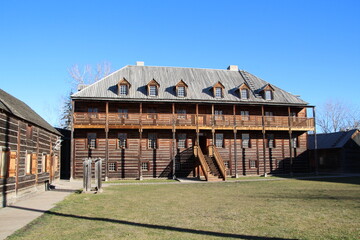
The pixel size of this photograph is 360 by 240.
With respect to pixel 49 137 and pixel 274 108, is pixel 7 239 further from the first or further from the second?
pixel 274 108

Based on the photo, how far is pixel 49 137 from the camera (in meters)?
23.9

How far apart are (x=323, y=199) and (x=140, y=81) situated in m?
22.3

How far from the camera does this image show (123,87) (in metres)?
30.0

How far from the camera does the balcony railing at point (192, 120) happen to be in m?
27.8

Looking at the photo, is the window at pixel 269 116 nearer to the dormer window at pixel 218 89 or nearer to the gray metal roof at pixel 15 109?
the dormer window at pixel 218 89

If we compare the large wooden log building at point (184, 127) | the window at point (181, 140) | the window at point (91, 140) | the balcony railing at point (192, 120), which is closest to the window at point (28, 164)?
the large wooden log building at point (184, 127)

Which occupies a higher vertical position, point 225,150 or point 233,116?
point 233,116

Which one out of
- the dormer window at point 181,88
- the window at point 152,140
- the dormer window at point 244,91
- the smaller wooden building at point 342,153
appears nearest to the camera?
the window at point 152,140

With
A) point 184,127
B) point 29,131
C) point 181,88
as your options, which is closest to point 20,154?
point 29,131

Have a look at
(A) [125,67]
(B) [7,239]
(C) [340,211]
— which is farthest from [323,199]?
(A) [125,67]

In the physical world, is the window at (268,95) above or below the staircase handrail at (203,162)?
above

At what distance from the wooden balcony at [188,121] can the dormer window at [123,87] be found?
7.81 ft

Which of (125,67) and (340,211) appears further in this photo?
(125,67)

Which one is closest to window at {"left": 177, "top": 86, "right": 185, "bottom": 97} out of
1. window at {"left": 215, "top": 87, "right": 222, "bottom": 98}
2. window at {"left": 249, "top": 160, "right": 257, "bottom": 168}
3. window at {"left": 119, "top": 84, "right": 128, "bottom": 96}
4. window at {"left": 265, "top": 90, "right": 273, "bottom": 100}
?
window at {"left": 215, "top": 87, "right": 222, "bottom": 98}
